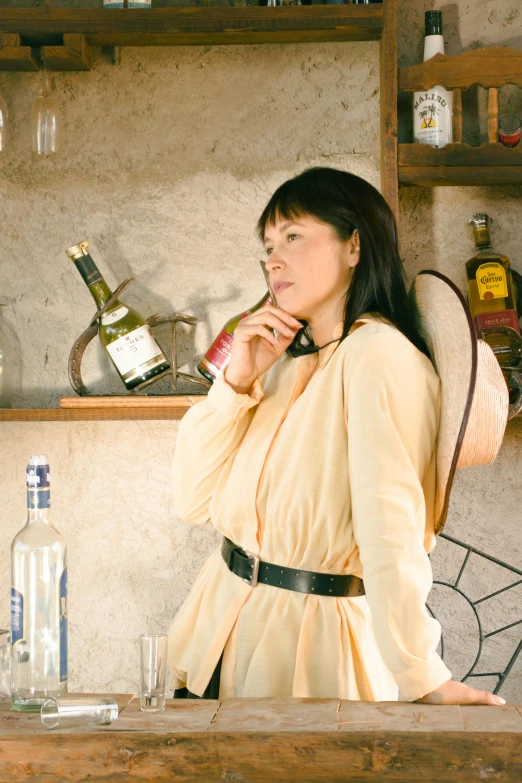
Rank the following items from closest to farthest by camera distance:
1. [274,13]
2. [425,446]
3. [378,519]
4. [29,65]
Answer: [378,519], [425,446], [274,13], [29,65]

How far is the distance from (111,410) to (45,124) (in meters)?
0.61

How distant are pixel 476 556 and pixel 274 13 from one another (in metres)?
1.26

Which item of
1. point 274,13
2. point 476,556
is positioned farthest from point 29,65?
point 476,556

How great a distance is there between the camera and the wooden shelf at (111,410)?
175cm

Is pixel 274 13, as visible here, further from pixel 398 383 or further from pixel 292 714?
pixel 292 714

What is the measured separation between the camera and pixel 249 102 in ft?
6.32

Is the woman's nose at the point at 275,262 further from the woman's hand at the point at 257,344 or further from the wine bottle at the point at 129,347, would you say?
the wine bottle at the point at 129,347

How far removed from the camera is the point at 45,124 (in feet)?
5.71

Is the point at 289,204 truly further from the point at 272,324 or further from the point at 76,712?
the point at 76,712

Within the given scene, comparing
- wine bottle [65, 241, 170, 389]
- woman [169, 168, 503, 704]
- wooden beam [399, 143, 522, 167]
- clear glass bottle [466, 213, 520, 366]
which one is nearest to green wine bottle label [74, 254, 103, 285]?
wine bottle [65, 241, 170, 389]

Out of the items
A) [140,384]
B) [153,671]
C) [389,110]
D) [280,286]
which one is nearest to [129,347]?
[140,384]

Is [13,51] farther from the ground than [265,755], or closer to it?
farther from the ground

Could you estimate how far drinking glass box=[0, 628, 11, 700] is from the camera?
36.2 inches

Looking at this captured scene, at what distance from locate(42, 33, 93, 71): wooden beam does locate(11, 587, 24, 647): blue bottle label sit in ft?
4.25
